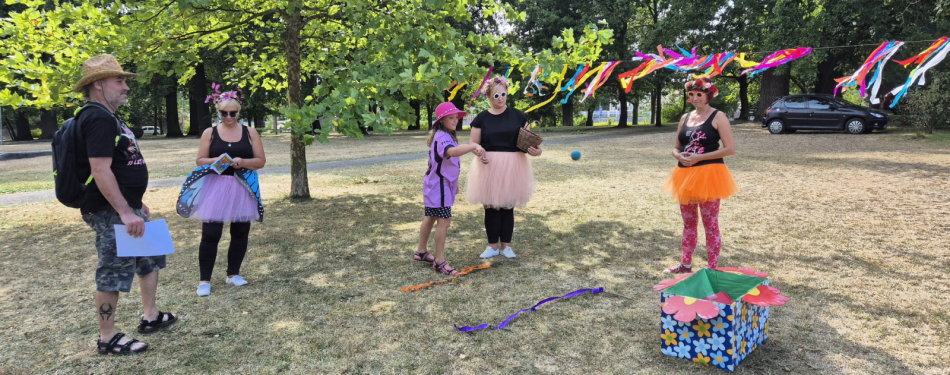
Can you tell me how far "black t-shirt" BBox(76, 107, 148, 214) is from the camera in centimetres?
294

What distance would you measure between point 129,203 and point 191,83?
29.7 m

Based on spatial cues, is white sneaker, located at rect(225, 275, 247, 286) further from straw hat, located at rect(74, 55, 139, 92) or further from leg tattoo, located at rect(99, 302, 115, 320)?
straw hat, located at rect(74, 55, 139, 92)

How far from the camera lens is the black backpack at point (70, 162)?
298 centimetres

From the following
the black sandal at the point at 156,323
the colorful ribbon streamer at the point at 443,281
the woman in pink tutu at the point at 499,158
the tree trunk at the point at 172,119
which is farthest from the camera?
the tree trunk at the point at 172,119

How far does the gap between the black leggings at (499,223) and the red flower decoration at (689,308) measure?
2.32 meters

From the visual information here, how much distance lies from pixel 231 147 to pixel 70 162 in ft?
4.14

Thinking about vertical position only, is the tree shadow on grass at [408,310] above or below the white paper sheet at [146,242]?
below

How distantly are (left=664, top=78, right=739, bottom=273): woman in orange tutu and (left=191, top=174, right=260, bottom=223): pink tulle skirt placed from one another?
139 inches

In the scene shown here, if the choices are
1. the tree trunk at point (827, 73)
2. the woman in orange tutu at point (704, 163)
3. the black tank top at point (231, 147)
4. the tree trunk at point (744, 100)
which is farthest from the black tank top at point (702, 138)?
the tree trunk at point (744, 100)

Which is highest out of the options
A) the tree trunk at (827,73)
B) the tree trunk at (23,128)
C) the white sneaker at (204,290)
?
the tree trunk at (827,73)

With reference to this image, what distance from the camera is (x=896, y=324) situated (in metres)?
3.53

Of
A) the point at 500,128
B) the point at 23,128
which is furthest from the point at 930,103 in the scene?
the point at 23,128

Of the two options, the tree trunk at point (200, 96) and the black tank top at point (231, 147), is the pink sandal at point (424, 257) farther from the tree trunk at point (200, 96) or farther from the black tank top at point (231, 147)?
the tree trunk at point (200, 96)

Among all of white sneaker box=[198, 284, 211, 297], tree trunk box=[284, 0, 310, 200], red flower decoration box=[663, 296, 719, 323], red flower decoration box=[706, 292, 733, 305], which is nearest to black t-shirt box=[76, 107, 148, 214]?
white sneaker box=[198, 284, 211, 297]
